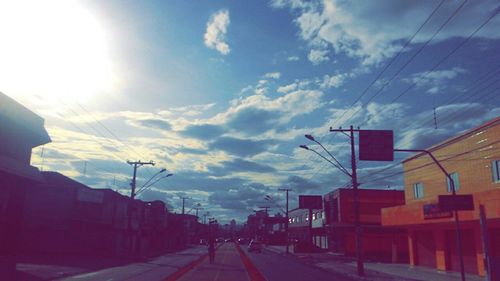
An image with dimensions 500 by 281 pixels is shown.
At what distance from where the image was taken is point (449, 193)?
3556 centimetres

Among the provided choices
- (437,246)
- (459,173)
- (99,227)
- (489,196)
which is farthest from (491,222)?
(99,227)

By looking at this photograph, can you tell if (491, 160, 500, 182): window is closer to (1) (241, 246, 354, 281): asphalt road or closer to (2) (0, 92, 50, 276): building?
(1) (241, 246, 354, 281): asphalt road

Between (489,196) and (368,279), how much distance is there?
8639mm

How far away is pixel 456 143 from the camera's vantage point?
34562mm

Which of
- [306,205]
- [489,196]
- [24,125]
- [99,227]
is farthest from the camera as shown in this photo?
[306,205]

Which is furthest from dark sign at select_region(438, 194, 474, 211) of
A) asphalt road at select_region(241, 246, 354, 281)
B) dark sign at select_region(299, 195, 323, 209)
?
dark sign at select_region(299, 195, 323, 209)

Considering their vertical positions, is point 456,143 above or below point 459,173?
above

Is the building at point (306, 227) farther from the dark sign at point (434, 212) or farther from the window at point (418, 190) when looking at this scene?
the dark sign at point (434, 212)

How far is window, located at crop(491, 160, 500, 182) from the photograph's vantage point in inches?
1157

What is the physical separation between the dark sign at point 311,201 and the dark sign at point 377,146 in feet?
187

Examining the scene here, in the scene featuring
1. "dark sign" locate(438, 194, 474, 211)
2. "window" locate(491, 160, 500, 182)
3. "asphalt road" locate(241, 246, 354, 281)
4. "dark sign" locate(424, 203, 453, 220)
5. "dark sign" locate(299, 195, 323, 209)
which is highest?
"dark sign" locate(299, 195, 323, 209)

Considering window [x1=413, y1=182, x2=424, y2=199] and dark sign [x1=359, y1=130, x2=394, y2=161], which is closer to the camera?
dark sign [x1=359, y1=130, x2=394, y2=161]

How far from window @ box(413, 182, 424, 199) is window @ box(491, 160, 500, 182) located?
11.5m

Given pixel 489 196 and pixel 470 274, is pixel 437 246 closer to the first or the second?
pixel 470 274
